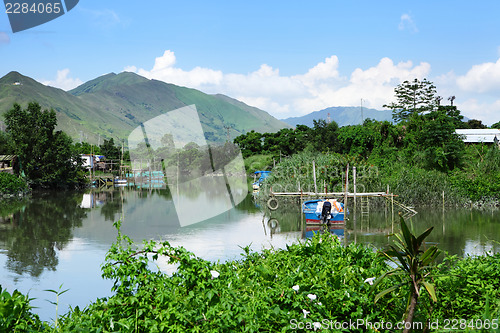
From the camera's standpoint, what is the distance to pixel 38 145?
3453cm

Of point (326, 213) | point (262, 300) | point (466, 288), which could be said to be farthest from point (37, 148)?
point (466, 288)

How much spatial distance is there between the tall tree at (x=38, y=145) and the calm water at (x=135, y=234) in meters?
11.1

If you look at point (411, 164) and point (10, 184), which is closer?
point (411, 164)

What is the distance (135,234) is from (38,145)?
73.5ft

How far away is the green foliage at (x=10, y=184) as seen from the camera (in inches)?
1160

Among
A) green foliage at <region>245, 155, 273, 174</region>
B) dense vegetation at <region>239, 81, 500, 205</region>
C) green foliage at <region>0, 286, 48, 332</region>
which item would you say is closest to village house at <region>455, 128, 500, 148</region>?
dense vegetation at <region>239, 81, 500, 205</region>

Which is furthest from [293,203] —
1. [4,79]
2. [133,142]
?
[4,79]

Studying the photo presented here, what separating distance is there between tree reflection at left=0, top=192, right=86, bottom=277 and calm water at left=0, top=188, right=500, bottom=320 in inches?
0.9

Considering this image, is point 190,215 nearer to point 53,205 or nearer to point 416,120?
point 53,205

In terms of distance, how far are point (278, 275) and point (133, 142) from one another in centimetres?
566

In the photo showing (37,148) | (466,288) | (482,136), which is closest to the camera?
(466,288)

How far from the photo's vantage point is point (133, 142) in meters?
8.93

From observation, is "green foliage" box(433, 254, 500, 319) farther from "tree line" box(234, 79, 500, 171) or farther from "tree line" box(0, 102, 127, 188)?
"tree line" box(0, 102, 127, 188)

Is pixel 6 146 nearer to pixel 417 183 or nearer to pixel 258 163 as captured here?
pixel 258 163
